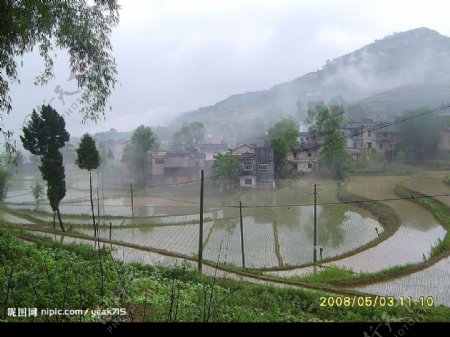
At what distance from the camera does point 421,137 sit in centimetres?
4509

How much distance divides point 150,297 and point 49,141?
53.6 ft

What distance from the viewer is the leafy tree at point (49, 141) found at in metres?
19.7

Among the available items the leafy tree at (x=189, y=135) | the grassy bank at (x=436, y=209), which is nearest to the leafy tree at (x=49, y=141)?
the grassy bank at (x=436, y=209)

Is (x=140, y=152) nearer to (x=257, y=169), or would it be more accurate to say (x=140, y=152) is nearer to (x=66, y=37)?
(x=257, y=169)

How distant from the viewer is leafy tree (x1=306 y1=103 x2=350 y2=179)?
4009 centimetres

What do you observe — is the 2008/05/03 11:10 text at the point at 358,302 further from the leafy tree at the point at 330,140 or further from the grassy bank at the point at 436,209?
the leafy tree at the point at 330,140

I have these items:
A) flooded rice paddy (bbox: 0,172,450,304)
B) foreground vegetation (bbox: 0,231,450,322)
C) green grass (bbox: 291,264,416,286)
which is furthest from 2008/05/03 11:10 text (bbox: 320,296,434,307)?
green grass (bbox: 291,264,416,286)

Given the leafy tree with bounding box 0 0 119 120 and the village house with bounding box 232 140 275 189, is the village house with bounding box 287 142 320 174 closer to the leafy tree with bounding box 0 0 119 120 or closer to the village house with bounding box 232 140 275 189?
the village house with bounding box 232 140 275 189

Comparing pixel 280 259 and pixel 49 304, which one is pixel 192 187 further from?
pixel 49 304

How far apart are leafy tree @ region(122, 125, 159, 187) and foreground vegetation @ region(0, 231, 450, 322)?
34.1 m

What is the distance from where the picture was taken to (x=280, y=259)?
16.6 metres

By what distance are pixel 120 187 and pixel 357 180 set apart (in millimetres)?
27013

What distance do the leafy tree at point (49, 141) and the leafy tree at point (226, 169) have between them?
17.3 m
